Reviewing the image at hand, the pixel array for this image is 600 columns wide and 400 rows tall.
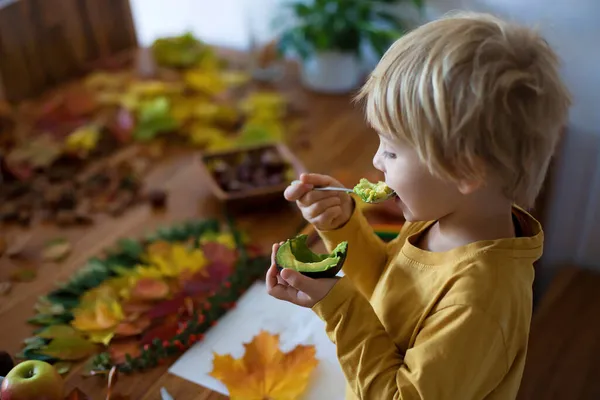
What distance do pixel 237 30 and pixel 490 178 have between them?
1.35 m

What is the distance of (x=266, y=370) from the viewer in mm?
911

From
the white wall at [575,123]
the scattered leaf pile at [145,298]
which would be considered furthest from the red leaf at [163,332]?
the white wall at [575,123]

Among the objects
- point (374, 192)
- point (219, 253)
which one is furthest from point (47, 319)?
point (374, 192)

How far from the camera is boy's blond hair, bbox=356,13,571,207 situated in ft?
2.08

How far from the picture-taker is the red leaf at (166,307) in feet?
3.32

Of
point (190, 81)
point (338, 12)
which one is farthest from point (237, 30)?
point (338, 12)

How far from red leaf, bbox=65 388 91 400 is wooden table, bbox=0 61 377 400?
0.01 meters

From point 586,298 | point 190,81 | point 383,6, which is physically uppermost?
point 383,6

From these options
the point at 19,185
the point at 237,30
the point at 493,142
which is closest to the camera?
the point at 493,142

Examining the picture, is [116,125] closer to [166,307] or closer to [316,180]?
[166,307]

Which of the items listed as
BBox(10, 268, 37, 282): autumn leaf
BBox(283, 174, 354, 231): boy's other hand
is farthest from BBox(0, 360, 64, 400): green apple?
BBox(283, 174, 354, 231): boy's other hand

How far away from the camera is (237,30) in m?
1.89

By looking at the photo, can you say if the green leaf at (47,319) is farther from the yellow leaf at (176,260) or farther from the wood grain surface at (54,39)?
the wood grain surface at (54,39)

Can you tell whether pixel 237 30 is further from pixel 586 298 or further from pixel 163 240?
pixel 586 298
